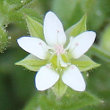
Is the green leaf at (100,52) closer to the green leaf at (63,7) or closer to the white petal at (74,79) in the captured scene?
the white petal at (74,79)

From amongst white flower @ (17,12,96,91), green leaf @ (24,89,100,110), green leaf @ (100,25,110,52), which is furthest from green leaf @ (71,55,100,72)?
green leaf @ (100,25,110,52)

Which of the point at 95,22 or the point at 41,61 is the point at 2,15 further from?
the point at 95,22

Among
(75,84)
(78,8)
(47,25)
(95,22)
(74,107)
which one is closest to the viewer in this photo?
(75,84)

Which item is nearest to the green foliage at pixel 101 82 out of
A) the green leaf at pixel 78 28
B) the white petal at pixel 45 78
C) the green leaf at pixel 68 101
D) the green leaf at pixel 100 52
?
the green leaf at pixel 100 52

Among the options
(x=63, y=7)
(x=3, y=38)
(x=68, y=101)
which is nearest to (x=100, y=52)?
(x=68, y=101)

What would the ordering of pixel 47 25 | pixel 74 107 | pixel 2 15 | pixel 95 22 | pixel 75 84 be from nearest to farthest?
pixel 75 84, pixel 47 25, pixel 2 15, pixel 74 107, pixel 95 22

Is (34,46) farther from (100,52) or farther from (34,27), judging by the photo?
(100,52)

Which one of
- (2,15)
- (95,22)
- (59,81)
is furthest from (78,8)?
(59,81)
